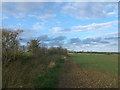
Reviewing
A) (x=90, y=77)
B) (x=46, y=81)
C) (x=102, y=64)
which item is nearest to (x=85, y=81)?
(x=90, y=77)

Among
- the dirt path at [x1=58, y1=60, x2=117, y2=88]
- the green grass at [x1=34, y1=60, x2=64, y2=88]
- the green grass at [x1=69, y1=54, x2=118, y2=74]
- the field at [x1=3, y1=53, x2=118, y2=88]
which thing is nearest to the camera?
the field at [x1=3, y1=53, x2=118, y2=88]

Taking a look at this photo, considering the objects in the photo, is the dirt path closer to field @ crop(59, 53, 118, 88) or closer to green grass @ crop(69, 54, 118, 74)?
field @ crop(59, 53, 118, 88)

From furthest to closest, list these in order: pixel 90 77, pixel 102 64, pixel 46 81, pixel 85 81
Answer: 1. pixel 102 64
2. pixel 90 77
3. pixel 85 81
4. pixel 46 81

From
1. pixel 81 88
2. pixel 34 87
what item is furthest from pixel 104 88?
pixel 34 87

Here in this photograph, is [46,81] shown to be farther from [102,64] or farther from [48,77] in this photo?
[102,64]

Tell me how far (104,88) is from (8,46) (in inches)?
370

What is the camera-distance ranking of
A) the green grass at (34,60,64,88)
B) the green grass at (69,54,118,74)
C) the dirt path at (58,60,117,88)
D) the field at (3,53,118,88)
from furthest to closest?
1. the green grass at (69,54,118,74)
2. the dirt path at (58,60,117,88)
3. the green grass at (34,60,64,88)
4. the field at (3,53,118,88)

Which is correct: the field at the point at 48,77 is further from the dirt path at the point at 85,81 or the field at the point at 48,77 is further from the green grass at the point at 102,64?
the green grass at the point at 102,64

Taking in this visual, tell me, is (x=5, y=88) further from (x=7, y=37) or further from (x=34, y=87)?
(x=7, y=37)

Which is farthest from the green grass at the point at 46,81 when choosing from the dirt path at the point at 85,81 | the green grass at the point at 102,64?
the green grass at the point at 102,64

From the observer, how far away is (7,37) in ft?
54.3

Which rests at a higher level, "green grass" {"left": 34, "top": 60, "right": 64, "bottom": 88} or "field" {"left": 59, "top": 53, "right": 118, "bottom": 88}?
"green grass" {"left": 34, "top": 60, "right": 64, "bottom": 88}

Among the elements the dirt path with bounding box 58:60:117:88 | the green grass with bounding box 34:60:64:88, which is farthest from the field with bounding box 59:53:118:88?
the green grass with bounding box 34:60:64:88

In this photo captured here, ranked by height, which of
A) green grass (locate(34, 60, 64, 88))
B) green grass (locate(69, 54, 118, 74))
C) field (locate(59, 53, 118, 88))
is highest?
green grass (locate(34, 60, 64, 88))
